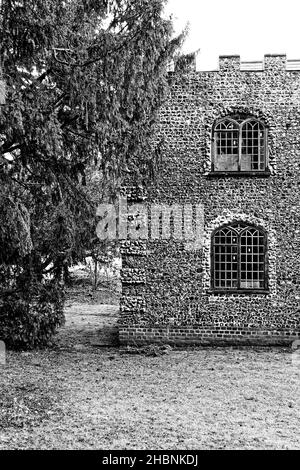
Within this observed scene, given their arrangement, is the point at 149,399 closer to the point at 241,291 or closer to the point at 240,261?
the point at 241,291

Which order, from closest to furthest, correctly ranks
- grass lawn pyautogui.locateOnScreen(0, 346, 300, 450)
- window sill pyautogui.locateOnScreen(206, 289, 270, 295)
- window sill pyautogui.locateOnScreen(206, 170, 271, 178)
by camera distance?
grass lawn pyautogui.locateOnScreen(0, 346, 300, 450), window sill pyautogui.locateOnScreen(206, 289, 270, 295), window sill pyautogui.locateOnScreen(206, 170, 271, 178)

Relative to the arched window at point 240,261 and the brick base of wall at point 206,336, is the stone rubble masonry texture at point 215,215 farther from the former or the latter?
the arched window at point 240,261

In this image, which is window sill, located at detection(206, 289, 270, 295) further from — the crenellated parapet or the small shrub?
the crenellated parapet

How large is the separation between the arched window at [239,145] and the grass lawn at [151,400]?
14.7 feet

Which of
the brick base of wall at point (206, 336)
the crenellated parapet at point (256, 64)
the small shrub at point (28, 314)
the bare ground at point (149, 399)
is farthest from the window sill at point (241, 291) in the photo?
the crenellated parapet at point (256, 64)

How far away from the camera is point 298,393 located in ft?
31.9

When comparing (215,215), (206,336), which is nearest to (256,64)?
(215,215)

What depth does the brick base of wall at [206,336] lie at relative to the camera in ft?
45.2

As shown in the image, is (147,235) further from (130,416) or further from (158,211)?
(130,416)

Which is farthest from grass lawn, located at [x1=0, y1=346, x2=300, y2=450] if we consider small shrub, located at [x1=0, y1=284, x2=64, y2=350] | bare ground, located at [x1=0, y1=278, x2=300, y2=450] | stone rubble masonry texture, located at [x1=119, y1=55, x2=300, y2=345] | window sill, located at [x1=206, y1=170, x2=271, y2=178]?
window sill, located at [x1=206, y1=170, x2=271, y2=178]

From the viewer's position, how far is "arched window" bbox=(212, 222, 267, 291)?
45.4ft

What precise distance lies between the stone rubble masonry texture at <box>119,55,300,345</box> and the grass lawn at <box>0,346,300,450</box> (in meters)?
0.77

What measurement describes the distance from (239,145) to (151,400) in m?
7.14

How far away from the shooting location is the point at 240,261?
45.4ft
